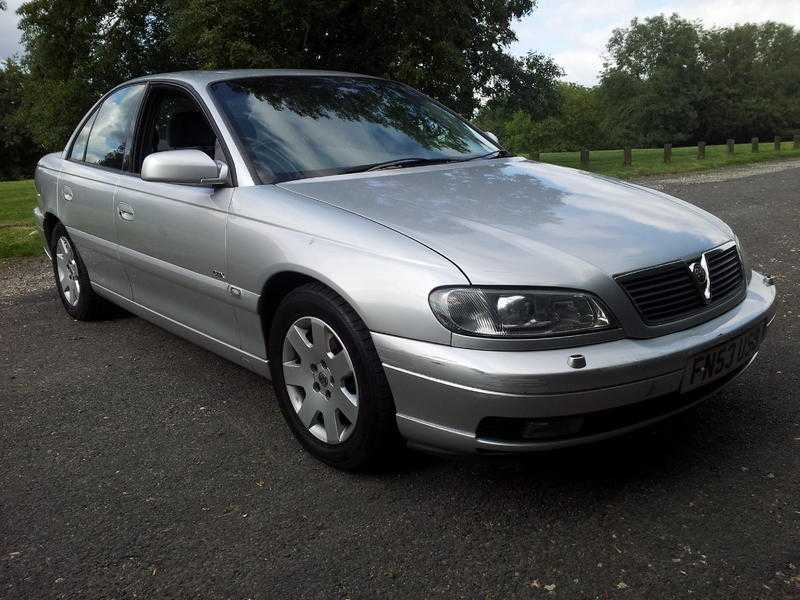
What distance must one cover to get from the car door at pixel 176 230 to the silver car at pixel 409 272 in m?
0.01

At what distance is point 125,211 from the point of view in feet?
13.4

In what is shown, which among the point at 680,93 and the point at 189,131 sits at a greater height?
the point at 680,93

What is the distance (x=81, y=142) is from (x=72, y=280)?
3.04 feet

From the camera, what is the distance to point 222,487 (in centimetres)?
292

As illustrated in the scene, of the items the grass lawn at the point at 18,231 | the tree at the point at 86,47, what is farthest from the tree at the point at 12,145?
the grass lawn at the point at 18,231

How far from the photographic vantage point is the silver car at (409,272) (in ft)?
7.94

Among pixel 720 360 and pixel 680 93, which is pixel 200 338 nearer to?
pixel 720 360

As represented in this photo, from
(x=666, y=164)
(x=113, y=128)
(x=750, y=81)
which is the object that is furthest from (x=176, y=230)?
(x=750, y=81)

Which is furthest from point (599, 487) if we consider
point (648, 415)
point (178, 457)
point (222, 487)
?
point (178, 457)

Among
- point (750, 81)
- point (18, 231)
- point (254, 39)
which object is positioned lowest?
point (18, 231)

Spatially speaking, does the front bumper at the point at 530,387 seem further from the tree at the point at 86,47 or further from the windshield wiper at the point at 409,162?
the tree at the point at 86,47

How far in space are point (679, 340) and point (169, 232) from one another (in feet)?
7.72

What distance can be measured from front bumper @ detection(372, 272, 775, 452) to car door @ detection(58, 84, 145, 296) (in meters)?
2.39

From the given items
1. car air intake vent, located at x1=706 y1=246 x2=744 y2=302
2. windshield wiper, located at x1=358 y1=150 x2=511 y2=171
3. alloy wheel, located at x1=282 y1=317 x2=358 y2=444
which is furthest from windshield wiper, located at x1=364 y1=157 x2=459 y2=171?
car air intake vent, located at x1=706 y1=246 x2=744 y2=302
